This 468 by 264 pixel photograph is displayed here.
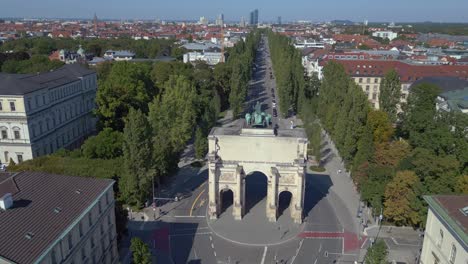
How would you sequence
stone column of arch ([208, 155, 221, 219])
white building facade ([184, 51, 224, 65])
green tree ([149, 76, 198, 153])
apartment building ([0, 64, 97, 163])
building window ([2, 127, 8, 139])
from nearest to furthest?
stone column of arch ([208, 155, 221, 219]) < apartment building ([0, 64, 97, 163]) < building window ([2, 127, 8, 139]) < green tree ([149, 76, 198, 153]) < white building facade ([184, 51, 224, 65])

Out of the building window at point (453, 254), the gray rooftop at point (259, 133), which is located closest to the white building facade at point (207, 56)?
the gray rooftop at point (259, 133)

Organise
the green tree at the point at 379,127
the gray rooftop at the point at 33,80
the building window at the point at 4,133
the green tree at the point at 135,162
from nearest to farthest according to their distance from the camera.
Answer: the green tree at the point at 135,162
the gray rooftop at the point at 33,80
the building window at the point at 4,133
the green tree at the point at 379,127

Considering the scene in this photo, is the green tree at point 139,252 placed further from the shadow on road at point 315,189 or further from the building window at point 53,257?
the shadow on road at point 315,189

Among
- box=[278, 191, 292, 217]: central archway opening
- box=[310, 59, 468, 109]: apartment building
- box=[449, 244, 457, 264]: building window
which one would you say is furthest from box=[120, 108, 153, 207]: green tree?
box=[310, 59, 468, 109]: apartment building

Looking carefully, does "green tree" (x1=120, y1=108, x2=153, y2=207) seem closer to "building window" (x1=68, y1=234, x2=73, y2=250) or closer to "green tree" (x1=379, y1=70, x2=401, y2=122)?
"building window" (x1=68, y1=234, x2=73, y2=250)

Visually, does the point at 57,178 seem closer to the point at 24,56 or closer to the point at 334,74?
the point at 334,74

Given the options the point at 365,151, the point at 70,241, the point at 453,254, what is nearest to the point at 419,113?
the point at 365,151

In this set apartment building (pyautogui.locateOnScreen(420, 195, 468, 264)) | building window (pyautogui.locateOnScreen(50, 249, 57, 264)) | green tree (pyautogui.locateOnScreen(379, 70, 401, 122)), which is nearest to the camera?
building window (pyautogui.locateOnScreen(50, 249, 57, 264))
